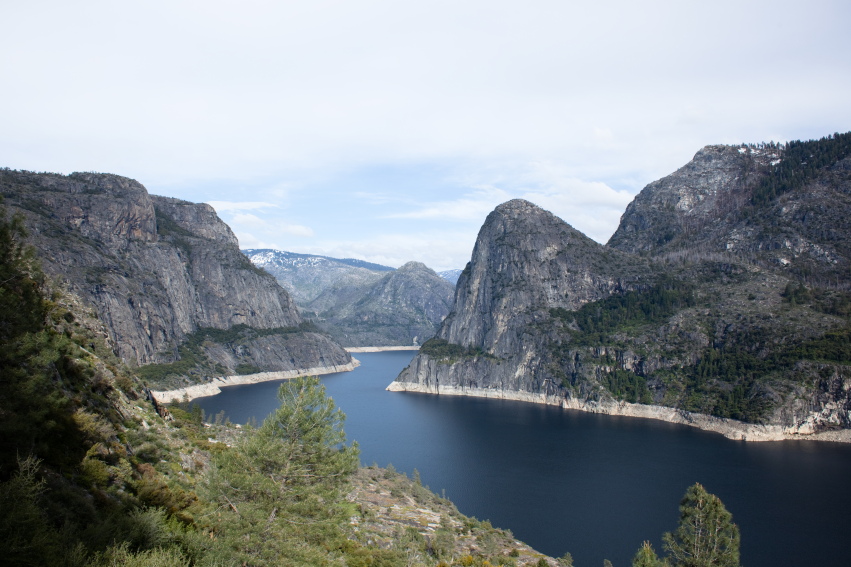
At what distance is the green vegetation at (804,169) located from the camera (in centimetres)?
18501

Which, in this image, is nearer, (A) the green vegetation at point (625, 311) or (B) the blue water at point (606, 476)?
(B) the blue water at point (606, 476)

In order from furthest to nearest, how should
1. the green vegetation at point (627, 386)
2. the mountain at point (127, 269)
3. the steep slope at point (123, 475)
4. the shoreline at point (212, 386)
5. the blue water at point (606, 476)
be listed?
1. the mountain at point (127, 269)
2. the shoreline at point (212, 386)
3. the green vegetation at point (627, 386)
4. the blue water at point (606, 476)
5. the steep slope at point (123, 475)

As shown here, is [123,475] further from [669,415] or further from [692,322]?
[692,322]

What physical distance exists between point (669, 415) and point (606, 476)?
171 feet

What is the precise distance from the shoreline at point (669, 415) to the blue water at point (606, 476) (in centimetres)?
378

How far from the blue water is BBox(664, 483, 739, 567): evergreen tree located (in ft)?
45.0

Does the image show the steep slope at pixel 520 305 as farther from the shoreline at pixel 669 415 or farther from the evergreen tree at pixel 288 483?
the evergreen tree at pixel 288 483

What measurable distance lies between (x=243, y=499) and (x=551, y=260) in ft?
569

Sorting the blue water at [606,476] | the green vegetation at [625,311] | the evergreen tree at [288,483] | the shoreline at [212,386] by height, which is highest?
the green vegetation at [625,311]

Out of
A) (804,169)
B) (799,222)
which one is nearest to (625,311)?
(799,222)

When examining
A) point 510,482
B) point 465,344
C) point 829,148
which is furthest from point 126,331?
point 829,148

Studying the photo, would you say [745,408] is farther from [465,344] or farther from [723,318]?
[465,344]

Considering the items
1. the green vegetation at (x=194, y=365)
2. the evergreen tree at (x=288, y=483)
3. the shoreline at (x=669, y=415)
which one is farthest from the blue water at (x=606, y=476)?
the evergreen tree at (x=288, y=483)

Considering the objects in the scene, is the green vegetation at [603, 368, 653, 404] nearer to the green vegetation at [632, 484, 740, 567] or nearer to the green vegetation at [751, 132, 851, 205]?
the green vegetation at [751, 132, 851, 205]
